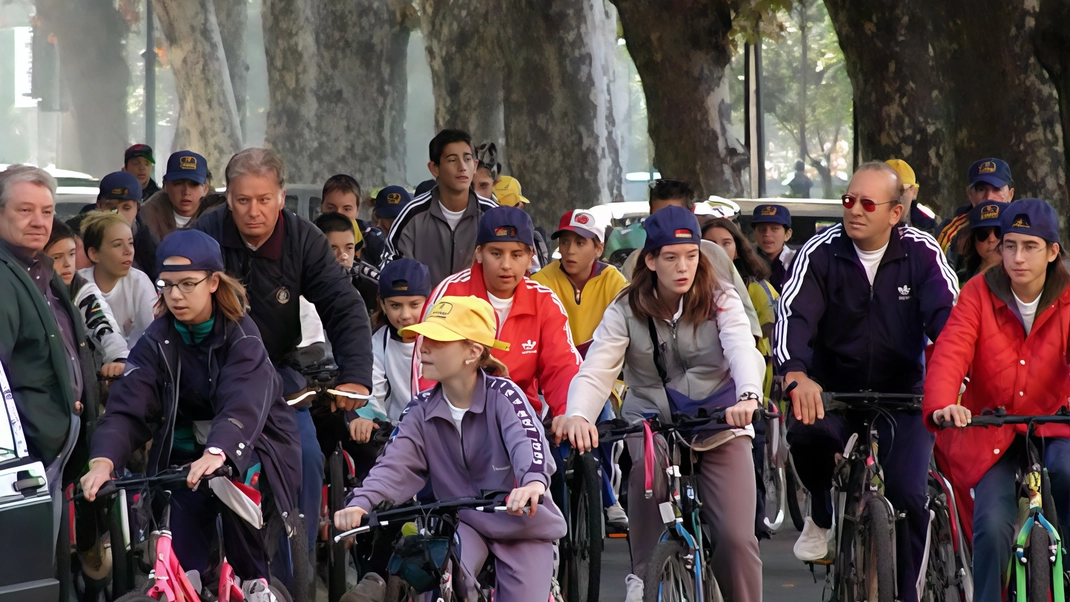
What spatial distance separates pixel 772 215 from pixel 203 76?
89.9 feet

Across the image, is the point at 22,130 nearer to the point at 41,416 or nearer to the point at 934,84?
the point at 934,84

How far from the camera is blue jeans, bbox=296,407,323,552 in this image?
7.93 metres

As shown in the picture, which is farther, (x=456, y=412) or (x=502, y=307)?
(x=502, y=307)

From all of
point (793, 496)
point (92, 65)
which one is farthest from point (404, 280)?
point (92, 65)

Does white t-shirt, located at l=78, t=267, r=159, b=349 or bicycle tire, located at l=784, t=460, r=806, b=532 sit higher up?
white t-shirt, located at l=78, t=267, r=159, b=349

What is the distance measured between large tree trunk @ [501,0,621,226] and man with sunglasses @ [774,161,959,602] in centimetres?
1429

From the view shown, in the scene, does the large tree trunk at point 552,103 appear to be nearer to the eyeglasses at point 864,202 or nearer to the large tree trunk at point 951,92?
the large tree trunk at point 951,92

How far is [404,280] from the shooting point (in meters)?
8.97

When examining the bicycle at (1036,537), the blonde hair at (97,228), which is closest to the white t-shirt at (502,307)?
the bicycle at (1036,537)

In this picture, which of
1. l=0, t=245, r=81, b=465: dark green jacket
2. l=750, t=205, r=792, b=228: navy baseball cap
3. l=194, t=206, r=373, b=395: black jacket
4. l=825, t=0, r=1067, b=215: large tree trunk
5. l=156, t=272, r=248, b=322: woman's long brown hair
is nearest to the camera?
l=156, t=272, r=248, b=322: woman's long brown hair

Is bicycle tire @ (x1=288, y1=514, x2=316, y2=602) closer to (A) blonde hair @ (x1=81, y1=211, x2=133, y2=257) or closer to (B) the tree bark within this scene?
(A) blonde hair @ (x1=81, y1=211, x2=133, y2=257)

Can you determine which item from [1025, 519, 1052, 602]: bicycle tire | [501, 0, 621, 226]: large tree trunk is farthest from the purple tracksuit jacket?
[501, 0, 621, 226]: large tree trunk

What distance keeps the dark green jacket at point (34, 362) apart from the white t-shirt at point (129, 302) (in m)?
2.61

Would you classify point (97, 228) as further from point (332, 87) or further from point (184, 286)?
point (332, 87)
